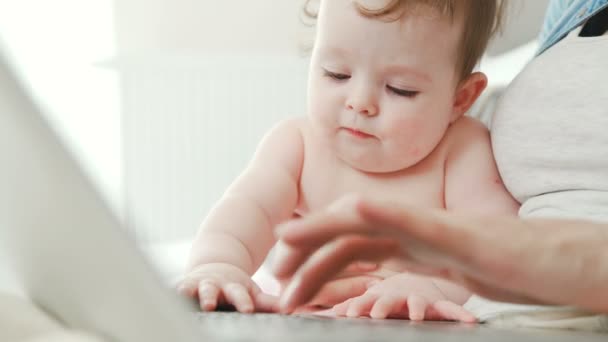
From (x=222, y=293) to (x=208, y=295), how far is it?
20 millimetres

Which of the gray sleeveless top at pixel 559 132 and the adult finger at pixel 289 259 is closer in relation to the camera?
the adult finger at pixel 289 259

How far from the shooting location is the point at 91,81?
6.74 feet

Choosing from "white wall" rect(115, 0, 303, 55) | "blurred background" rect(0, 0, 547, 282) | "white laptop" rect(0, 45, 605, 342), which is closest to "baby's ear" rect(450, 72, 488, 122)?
"white laptop" rect(0, 45, 605, 342)

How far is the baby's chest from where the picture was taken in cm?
76

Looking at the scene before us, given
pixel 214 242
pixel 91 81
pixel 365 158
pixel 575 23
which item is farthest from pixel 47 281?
pixel 91 81

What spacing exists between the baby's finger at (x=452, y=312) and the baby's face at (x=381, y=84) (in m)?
0.22

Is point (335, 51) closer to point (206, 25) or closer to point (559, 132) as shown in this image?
point (559, 132)

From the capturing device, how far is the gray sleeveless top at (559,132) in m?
0.61

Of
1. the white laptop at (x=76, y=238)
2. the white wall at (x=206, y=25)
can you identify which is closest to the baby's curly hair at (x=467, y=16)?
the white laptop at (x=76, y=238)

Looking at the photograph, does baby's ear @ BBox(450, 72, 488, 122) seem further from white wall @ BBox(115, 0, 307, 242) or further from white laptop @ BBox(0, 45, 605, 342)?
white wall @ BBox(115, 0, 307, 242)

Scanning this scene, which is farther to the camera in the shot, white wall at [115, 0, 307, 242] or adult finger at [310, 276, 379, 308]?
white wall at [115, 0, 307, 242]

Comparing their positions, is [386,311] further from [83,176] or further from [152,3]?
[152,3]

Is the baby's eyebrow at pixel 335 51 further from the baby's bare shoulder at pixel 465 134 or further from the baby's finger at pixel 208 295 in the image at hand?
the baby's finger at pixel 208 295

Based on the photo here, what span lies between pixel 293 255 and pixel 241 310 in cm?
18
